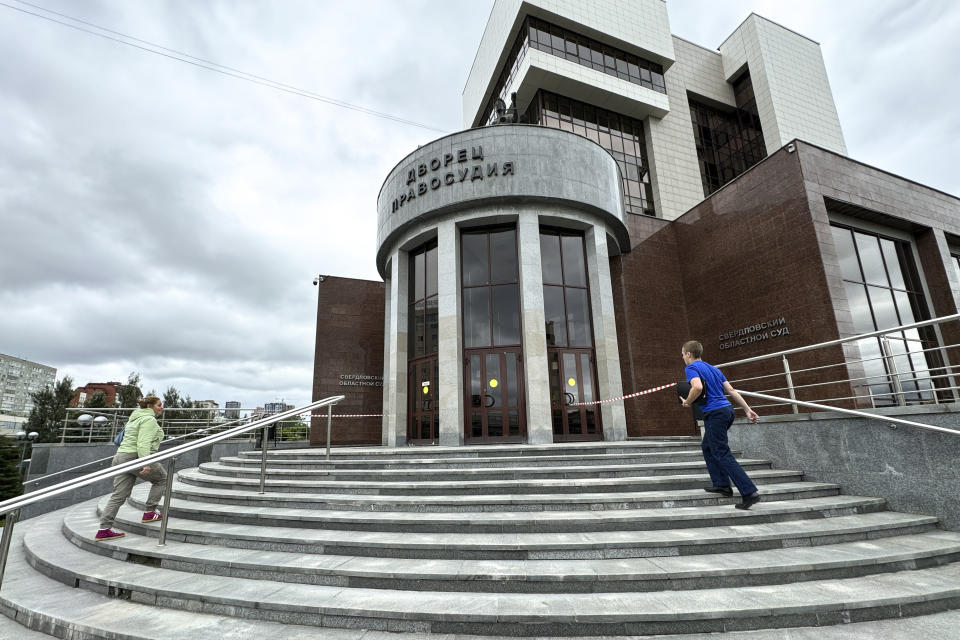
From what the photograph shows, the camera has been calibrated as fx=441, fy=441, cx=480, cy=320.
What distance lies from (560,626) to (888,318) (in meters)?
15.5

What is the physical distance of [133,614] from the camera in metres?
3.65

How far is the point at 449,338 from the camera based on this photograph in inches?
A: 477

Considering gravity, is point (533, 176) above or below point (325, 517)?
above

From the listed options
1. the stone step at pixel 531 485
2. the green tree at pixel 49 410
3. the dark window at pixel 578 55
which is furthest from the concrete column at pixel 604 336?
the green tree at pixel 49 410

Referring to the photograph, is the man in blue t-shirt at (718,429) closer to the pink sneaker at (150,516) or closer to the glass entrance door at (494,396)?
the glass entrance door at (494,396)

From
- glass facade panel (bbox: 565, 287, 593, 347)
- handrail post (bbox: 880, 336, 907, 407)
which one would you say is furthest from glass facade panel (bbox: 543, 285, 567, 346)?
handrail post (bbox: 880, 336, 907, 407)

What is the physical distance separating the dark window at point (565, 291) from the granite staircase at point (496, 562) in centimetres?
651

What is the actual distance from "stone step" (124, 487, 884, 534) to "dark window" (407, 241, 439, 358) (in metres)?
8.08

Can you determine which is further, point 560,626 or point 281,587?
point 281,587

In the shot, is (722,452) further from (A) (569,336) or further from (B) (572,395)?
(A) (569,336)

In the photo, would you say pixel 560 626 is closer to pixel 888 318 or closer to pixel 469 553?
pixel 469 553

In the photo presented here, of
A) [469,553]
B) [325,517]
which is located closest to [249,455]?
[325,517]

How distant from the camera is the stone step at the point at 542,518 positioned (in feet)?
15.8

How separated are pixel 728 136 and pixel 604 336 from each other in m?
25.3
